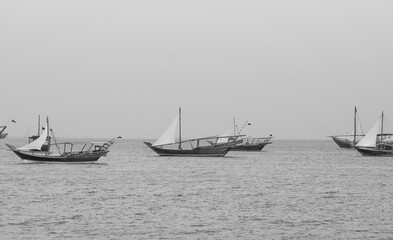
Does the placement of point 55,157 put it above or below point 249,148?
below

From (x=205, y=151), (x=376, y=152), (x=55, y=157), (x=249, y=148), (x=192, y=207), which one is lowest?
(x=192, y=207)

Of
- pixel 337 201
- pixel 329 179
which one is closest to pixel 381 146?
pixel 329 179

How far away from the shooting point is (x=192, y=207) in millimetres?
46156

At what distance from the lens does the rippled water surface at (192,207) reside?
36.3 metres

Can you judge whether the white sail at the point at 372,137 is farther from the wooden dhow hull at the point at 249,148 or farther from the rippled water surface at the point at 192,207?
the wooden dhow hull at the point at 249,148

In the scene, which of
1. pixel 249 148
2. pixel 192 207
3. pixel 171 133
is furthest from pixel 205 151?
pixel 192 207

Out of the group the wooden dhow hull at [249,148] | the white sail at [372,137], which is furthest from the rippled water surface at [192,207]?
the wooden dhow hull at [249,148]

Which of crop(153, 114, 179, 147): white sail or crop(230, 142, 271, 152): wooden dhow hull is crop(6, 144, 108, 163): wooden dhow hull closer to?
crop(153, 114, 179, 147): white sail

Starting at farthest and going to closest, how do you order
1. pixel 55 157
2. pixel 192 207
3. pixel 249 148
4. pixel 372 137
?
pixel 249 148 < pixel 372 137 < pixel 55 157 < pixel 192 207

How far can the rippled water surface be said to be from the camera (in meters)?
36.3

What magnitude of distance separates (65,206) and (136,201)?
212 inches

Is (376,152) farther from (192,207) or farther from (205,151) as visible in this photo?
(192,207)

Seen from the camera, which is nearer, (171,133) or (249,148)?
(171,133)

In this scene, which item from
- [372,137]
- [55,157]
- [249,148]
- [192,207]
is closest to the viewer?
[192,207]
